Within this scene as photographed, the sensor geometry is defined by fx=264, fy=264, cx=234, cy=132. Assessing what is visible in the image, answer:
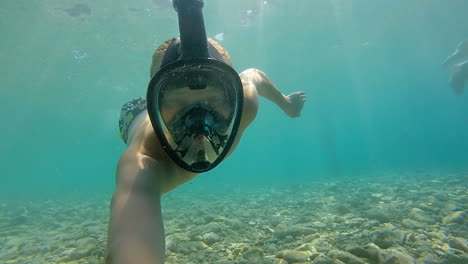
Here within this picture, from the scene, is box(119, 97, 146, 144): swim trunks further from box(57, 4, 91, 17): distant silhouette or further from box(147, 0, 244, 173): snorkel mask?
box(57, 4, 91, 17): distant silhouette

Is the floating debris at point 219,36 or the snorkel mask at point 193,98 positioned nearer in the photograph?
the snorkel mask at point 193,98

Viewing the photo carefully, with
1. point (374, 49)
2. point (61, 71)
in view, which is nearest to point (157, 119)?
point (61, 71)

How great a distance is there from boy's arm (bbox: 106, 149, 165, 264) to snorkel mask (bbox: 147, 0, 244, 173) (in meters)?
0.23

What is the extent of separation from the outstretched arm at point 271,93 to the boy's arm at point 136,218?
1.76 meters

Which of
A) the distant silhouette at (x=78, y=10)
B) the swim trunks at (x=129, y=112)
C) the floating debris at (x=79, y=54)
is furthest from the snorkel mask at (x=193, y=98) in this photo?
the floating debris at (x=79, y=54)

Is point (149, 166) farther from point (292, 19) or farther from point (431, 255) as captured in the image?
point (292, 19)

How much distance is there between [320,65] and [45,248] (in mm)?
38911

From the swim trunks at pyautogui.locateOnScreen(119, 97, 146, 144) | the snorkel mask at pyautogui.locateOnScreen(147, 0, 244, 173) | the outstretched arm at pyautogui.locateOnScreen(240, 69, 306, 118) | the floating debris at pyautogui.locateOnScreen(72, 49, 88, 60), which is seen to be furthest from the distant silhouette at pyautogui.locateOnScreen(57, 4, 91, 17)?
the snorkel mask at pyautogui.locateOnScreen(147, 0, 244, 173)

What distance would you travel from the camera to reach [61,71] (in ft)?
86.5

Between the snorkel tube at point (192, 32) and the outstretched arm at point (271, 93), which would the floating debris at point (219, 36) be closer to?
the outstretched arm at point (271, 93)

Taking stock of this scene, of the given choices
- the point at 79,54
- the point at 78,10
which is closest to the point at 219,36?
the point at 78,10

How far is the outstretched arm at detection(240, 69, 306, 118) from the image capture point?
340 cm

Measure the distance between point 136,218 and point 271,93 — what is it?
3000mm

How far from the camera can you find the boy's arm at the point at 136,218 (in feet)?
4.19
